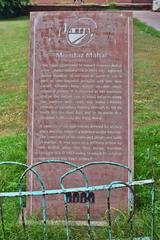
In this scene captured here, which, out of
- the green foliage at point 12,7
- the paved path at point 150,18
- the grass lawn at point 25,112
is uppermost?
the green foliage at point 12,7

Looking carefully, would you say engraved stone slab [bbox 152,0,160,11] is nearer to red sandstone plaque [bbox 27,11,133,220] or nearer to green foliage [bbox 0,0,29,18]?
green foliage [bbox 0,0,29,18]

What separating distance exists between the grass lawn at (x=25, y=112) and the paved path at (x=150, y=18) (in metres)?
2.23

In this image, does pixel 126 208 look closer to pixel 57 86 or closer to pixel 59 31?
pixel 57 86

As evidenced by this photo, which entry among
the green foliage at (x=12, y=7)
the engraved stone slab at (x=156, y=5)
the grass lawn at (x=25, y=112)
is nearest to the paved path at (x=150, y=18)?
the engraved stone slab at (x=156, y=5)

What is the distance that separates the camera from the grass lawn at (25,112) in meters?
4.15

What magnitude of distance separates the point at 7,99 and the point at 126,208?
4144 mm

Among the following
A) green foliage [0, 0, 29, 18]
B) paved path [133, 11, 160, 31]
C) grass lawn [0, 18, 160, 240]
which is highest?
green foliage [0, 0, 29, 18]

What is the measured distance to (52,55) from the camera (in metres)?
3.86

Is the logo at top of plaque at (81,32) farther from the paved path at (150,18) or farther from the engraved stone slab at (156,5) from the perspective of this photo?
the engraved stone slab at (156,5)

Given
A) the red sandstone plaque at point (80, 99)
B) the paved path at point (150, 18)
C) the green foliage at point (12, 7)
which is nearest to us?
the red sandstone plaque at point (80, 99)

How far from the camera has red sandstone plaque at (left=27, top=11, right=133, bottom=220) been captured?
3.81 m

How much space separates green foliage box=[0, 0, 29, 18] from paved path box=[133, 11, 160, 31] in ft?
12.7

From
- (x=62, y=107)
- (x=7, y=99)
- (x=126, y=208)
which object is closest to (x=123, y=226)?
(x=126, y=208)

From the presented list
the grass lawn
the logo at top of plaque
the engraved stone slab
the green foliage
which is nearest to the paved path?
the engraved stone slab
